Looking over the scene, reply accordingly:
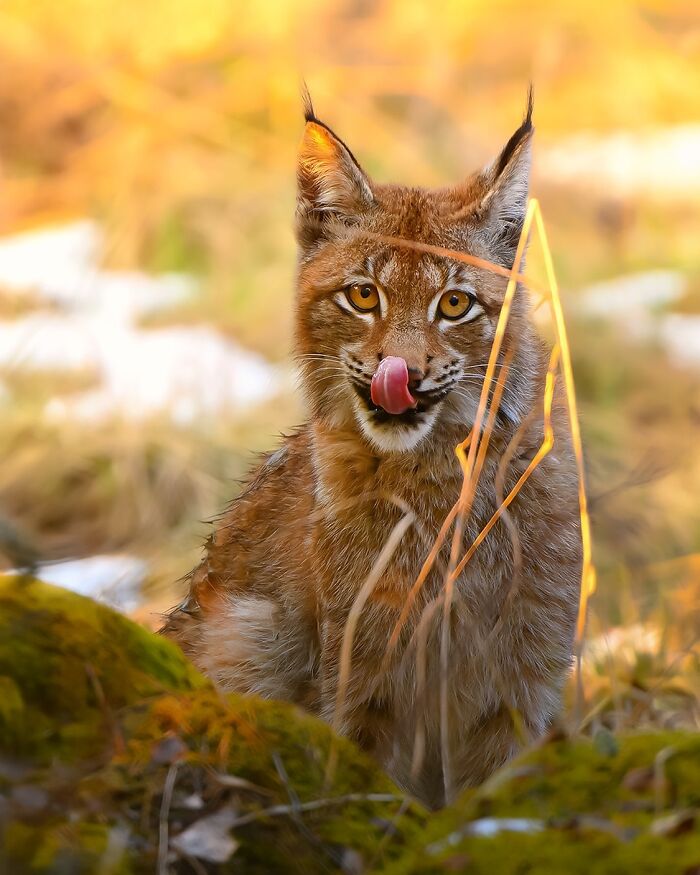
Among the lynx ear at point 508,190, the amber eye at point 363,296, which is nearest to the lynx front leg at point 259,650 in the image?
the amber eye at point 363,296

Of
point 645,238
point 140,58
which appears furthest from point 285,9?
point 645,238

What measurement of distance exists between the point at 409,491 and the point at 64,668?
1619mm

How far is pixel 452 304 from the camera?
364 centimetres

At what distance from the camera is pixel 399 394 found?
11.2 feet

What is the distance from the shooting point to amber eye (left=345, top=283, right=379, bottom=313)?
3.69m

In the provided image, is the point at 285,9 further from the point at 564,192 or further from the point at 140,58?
the point at 564,192

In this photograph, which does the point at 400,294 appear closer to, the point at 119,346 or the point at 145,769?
the point at 145,769

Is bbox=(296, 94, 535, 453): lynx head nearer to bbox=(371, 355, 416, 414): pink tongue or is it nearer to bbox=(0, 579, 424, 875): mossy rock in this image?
bbox=(371, 355, 416, 414): pink tongue

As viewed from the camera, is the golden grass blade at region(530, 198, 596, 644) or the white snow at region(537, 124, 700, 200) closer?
the golden grass blade at region(530, 198, 596, 644)

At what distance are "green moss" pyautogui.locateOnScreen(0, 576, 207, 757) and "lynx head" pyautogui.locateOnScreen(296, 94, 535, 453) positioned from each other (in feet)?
4.23

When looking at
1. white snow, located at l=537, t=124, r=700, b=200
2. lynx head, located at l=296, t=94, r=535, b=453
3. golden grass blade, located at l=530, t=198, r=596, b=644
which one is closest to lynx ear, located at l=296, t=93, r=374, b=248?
lynx head, located at l=296, t=94, r=535, b=453

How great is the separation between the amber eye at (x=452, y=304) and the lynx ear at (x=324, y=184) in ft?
1.69

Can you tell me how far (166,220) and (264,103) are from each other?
2.18 meters

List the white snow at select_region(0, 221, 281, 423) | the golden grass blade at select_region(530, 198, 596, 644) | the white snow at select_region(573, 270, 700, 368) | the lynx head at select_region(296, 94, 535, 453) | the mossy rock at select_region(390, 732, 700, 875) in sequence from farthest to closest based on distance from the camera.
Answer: the white snow at select_region(573, 270, 700, 368)
the white snow at select_region(0, 221, 281, 423)
the lynx head at select_region(296, 94, 535, 453)
the golden grass blade at select_region(530, 198, 596, 644)
the mossy rock at select_region(390, 732, 700, 875)
